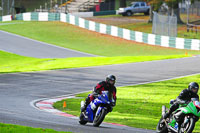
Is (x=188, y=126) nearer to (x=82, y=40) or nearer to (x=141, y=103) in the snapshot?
(x=141, y=103)

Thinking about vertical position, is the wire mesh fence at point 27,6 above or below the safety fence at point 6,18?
above

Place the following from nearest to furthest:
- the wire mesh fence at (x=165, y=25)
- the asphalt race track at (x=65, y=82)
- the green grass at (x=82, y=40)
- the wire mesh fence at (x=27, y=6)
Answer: the asphalt race track at (x=65, y=82)
the green grass at (x=82, y=40)
the wire mesh fence at (x=165, y=25)
the wire mesh fence at (x=27, y=6)

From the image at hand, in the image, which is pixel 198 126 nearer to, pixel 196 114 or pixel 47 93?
pixel 196 114

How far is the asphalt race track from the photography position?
44.9 feet

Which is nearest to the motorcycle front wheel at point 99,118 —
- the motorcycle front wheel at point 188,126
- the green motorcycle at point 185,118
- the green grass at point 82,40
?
the green motorcycle at point 185,118

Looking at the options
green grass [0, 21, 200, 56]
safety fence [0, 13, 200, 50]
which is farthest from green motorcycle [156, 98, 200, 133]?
safety fence [0, 13, 200, 50]

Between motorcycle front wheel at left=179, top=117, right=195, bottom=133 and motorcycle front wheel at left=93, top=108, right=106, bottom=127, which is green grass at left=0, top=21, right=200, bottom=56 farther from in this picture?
motorcycle front wheel at left=179, top=117, right=195, bottom=133

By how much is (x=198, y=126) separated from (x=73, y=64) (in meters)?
19.6

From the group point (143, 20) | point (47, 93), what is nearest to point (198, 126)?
point (47, 93)

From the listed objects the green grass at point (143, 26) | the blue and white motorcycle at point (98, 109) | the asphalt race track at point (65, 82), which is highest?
the blue and white motorcycle at point (98, 109)

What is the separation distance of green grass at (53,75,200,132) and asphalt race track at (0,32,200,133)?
4.08 feet

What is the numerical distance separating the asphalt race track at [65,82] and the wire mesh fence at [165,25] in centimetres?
1201

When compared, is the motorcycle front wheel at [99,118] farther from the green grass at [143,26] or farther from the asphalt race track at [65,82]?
the green grass at [143,26]

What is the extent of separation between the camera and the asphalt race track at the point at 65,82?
44.9 ft
